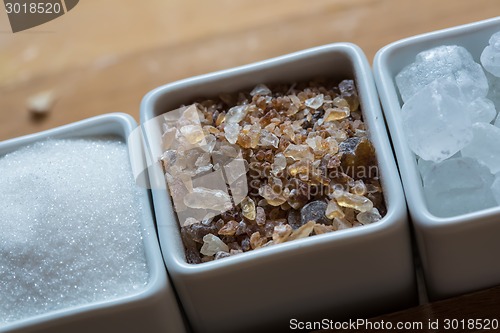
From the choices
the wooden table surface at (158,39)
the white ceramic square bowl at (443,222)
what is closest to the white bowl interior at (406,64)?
the white ceramic square bowl at (443,222)

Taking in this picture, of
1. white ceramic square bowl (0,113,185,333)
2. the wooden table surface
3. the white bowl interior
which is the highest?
the white bowl interior

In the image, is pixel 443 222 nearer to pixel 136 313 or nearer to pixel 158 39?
pixel 136 313

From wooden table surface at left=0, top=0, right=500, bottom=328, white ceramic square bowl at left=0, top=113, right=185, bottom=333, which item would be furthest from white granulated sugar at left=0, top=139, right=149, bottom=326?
wooden table surface at left=0, top=0, right=500, bottom=328

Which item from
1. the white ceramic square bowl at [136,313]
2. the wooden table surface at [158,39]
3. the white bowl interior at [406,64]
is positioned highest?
the white bowl interior at [406,64]

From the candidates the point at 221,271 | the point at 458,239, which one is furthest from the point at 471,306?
the point at 221,271

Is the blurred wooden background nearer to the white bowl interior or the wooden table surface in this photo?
the wooden table surface

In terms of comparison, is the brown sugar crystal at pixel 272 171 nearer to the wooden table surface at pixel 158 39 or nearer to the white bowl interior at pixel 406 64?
the white bowl interior at pixel 406 64

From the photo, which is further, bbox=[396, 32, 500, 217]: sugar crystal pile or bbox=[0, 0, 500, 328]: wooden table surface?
bbox=[0, 0, 500, 328]: wooden table surface
